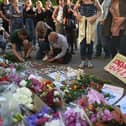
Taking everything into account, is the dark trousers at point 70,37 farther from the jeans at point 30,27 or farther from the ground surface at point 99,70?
the jeans at point 30,27

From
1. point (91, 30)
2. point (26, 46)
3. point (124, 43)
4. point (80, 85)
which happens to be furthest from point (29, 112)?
point (26, 46)

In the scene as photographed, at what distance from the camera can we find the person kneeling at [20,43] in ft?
29.6

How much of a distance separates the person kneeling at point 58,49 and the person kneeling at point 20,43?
682 mm

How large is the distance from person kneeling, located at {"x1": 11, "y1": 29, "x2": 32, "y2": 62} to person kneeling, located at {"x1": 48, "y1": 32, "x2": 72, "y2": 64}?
68cm

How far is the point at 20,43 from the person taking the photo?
9133mm

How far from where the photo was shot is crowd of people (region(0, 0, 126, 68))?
746 centimetres

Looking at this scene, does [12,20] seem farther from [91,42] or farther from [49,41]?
[91,42]

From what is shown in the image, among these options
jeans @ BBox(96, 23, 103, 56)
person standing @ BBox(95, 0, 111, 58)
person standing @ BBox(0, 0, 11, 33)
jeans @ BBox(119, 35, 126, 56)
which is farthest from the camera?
person standing @ BBox(0, 0, 11, 33)

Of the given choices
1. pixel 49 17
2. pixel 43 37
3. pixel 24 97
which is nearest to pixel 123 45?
pixel 43 37

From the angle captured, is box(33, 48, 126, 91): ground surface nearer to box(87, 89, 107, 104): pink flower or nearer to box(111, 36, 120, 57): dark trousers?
box(111, 36, 120, 57): dark trousers

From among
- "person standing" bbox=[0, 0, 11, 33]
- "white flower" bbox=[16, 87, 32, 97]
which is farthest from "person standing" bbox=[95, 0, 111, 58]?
"white flower" bbox=[16, 87, 32, 97]

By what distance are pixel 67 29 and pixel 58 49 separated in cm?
85

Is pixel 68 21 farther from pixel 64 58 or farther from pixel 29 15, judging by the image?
pixel 29 15

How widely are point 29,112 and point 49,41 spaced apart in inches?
201
